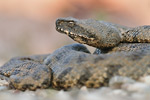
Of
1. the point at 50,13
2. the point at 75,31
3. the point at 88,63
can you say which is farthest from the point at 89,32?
the point at 50,13

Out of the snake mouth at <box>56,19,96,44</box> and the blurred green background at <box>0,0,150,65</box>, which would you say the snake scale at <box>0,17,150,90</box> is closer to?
the snake mouth at <box>56,19,96,44</box>

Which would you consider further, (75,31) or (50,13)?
(50,13)

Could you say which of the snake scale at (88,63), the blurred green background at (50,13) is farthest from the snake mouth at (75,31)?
the blurred green background at (50,13)

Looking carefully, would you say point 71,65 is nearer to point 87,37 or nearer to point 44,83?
point 44,83

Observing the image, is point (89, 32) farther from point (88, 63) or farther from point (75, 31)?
point (88, 63)

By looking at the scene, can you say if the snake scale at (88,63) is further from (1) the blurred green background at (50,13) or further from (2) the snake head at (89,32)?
(1) the blurred green background at (50,13)

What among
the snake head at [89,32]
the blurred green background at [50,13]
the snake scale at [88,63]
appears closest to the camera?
the snake scale at [88,63]

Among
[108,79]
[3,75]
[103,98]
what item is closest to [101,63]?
[108,79]
